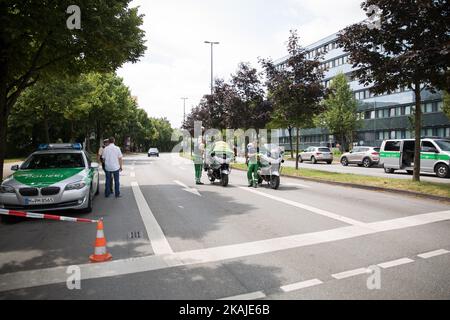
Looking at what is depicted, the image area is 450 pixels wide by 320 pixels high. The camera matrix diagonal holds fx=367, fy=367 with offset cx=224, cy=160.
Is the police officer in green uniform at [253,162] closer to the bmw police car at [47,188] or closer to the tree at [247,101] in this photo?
the bmw police car at [47,188]

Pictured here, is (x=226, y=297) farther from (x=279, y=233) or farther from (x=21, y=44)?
(x=21, y=44)

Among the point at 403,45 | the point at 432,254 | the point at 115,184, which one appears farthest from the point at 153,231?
the point at 403,45

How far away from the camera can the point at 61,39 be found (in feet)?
33.7

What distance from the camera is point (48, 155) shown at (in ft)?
31.4

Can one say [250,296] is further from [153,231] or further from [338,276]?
[153,231]

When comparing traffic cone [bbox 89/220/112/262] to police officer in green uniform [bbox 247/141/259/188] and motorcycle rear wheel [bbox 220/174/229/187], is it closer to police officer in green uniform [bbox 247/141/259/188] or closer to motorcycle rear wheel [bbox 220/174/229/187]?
police officer in green uniform [bbox 247/141/259/188]

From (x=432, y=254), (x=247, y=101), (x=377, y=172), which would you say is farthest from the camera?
(x=247, y=101)

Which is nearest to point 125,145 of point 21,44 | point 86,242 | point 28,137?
point 28,137

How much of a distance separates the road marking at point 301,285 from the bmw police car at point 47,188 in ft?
18.2

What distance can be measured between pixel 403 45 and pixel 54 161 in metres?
11.7

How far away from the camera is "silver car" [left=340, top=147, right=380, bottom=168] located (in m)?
29.0

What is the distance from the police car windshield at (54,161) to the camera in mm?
9039
